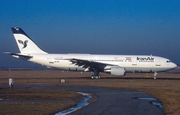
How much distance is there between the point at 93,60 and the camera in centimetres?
5438

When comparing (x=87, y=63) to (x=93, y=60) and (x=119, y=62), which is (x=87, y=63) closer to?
(x=93, y=60)

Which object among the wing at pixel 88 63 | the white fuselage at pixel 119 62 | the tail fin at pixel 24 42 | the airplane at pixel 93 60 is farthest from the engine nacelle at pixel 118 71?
the tail fin at pixel 24 42

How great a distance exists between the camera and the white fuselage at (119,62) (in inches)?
2094

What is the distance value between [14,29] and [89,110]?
134 feet

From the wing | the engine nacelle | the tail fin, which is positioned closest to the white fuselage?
the wing

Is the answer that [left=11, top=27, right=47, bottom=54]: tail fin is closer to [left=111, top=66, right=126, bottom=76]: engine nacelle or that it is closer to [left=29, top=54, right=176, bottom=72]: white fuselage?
[left=29, top=54, right=176, bottom=72]: white fuselage

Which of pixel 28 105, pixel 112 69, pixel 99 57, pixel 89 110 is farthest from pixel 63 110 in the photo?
pixel 99 57

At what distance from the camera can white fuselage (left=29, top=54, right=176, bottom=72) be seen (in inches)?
2094

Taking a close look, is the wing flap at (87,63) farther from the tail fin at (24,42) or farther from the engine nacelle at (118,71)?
the tail fin at (24,42)

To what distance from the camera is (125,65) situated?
175ft

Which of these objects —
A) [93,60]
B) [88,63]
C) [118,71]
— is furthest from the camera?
[93,60]

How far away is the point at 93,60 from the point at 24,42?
11.6 metres

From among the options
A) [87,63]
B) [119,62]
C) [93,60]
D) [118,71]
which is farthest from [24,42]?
[118,71]

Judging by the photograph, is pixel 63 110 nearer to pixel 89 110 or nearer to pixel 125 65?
pixel 89 110
